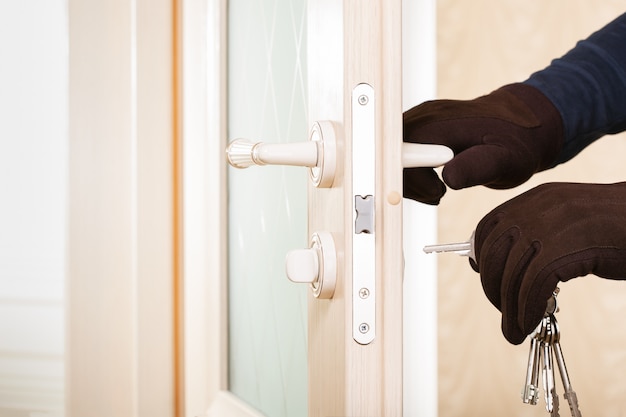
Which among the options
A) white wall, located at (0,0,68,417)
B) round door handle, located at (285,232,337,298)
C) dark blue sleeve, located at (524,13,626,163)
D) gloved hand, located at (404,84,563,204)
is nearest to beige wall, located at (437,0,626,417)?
dark blue sleeve, located at (524,13,626,163)

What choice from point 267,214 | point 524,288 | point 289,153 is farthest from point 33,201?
point 524,288

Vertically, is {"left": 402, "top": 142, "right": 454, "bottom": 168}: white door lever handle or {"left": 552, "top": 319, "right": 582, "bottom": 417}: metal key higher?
{"left": 402, "top": 142, "right": 454, "bottom": 168}: white door lever handle

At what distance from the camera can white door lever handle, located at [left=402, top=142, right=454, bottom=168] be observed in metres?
0.41

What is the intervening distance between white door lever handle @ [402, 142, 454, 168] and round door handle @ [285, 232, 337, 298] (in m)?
0.07

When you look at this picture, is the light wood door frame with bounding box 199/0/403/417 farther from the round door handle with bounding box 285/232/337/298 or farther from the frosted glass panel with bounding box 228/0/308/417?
the frosted glass panel with bounding box 228/0/308/417

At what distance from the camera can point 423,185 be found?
48 centimetres

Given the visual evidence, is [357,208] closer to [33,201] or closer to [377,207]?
[377,207]

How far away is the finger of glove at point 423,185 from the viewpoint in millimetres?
475

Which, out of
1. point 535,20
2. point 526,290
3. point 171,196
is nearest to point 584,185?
point 526,290

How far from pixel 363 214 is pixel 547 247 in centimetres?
13

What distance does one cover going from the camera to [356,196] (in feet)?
1.29

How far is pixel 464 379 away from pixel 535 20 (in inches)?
17.8

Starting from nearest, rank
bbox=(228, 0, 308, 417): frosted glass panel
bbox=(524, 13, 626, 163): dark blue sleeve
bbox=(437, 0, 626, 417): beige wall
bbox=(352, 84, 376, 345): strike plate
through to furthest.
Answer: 1. bbox=(352, 84, 376, 345): strike plate
2. bbox=(524, 13, 626, 163): dark blue sleeve
3. bbox=(228, 0, 308, 417): frosted glass panel
4. bbox=(437, 0, 626, 417): beige wall

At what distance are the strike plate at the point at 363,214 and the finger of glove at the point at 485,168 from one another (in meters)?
0.06
